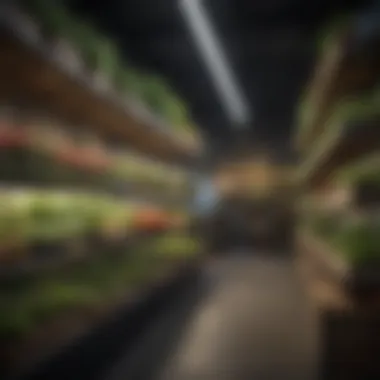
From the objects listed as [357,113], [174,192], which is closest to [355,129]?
[357,113]

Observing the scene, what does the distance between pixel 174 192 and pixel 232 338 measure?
8.21 ft

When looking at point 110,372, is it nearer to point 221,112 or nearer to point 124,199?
point 124,199

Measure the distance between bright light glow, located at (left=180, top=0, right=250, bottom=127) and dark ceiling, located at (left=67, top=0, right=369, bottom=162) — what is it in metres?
0.05

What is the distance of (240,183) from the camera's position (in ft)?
19.1

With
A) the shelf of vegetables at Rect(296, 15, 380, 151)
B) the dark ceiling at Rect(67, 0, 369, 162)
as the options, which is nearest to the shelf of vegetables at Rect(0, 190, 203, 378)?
the dark ceiling at Rect(67, 0, 369, 162)

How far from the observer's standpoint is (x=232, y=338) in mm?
2484

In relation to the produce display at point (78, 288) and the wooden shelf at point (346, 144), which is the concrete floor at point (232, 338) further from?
the wooden shelf at point (346, 144)

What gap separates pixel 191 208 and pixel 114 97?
227 cm

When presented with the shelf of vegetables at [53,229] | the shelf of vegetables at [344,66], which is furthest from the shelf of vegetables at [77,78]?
the shelf of vegetables at [344,66]

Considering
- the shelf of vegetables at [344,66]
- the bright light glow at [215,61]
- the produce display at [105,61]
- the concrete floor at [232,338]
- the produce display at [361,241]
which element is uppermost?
the bright light glow at [215,61]

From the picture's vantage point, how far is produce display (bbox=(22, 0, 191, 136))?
184 centimetres

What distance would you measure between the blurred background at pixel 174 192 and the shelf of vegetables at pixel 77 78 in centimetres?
1

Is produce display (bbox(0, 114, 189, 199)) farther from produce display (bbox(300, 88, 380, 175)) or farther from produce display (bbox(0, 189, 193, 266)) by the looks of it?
produce display (bbox(300, 88, 380, 175))

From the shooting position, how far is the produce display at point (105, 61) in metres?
1.84
